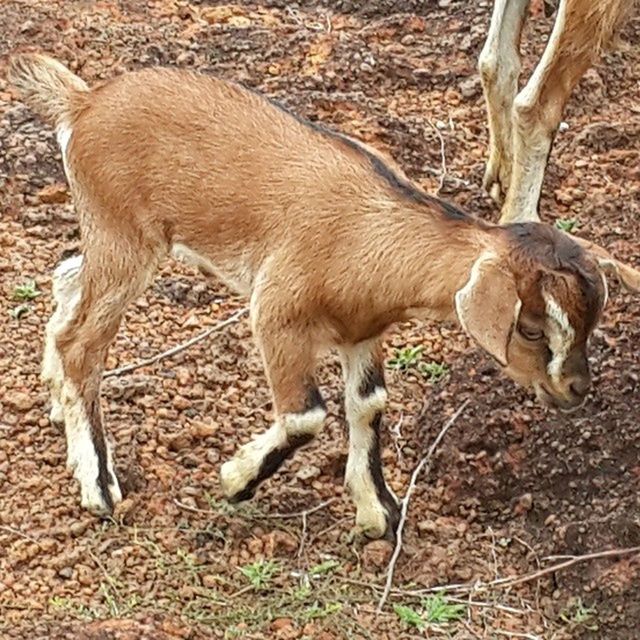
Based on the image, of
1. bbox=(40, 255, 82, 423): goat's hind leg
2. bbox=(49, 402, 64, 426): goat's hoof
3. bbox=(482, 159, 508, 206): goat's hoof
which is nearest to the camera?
bbox=(40, 255, 82, 423): goat's hind leg

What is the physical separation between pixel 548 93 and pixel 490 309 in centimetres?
258

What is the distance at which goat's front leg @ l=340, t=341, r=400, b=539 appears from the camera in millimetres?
6234

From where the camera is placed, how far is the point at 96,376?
6395 mm

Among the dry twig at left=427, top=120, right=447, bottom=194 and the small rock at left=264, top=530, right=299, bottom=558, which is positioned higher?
the dry twig at left=427, top=120, right=447, bottom=194

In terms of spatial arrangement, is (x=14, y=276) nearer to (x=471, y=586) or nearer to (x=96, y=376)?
(x=96, y=376)

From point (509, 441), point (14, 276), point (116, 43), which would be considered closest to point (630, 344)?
point (509, 441)

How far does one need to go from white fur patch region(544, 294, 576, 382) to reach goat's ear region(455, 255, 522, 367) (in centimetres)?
13

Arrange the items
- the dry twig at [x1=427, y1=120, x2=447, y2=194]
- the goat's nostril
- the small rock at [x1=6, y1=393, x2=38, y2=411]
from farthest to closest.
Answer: the dry twig at [x1=427, y1=120, x2=447, y2=194] → the small rock at [x1=6, y1=393, x2=38, y2=411] → the goat's nostril

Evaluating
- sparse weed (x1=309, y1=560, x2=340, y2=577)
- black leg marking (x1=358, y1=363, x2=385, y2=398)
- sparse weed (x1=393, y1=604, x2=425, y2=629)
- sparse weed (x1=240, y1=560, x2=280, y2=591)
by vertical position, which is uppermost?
black leg marking (x1=358, y1=363, x2=385, y2=398)

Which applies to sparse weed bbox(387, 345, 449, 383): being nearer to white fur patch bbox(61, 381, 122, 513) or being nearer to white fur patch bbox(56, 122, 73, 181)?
white fur patch bbox(61, 381, 122, 513)

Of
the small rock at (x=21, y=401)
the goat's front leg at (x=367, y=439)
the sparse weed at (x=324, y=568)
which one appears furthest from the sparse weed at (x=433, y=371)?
the small rock at (x=21, y=401)

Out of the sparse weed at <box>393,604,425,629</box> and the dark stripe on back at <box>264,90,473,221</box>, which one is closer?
the dark stripe on back at <box>264,90,473,221</box>

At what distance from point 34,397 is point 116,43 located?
3.00m

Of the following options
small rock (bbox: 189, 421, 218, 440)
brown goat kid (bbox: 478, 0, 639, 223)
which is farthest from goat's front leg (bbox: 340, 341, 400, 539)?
brown goat kid (bbox: 478, 0, 639, 223)
